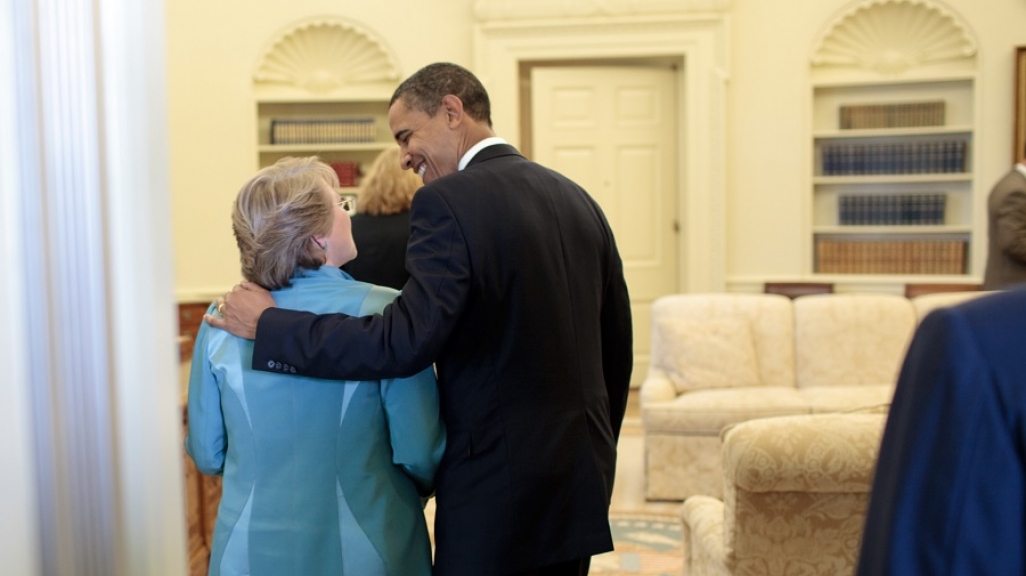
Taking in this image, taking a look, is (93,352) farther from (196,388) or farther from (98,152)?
(196,388)

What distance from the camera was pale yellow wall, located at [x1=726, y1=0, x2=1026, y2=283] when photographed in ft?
22.9

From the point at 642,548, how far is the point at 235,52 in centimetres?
488

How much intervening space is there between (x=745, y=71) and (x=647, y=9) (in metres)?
0.81

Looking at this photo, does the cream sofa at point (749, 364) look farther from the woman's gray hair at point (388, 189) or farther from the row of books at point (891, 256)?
the woman's gray hair at point (388, 189)

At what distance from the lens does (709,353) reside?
5211 millimetres

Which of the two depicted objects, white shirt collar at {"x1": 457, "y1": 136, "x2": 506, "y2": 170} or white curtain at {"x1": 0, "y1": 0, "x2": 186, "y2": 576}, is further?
white shirt collar at {"x1": 457, "y1": 136, "x2": 506, "y2": 170}

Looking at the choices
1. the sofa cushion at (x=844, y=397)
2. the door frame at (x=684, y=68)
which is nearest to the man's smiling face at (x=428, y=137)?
the sofa cushion at (x=844, y=397)

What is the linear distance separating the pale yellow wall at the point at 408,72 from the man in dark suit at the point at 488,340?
5627 mm

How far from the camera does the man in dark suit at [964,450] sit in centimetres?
63

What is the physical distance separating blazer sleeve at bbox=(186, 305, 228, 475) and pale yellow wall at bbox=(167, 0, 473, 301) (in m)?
5.88

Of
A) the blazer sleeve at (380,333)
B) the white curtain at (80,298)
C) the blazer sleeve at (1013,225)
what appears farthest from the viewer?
the blazer sleeve at (1013,225)

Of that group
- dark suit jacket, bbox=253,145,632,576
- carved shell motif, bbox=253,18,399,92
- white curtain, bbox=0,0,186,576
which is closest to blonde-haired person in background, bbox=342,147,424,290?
dark suit jacket, bbox=253,145,632,576

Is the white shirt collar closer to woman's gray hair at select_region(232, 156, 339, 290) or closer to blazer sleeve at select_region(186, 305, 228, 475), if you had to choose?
woman's gray hair at select_region(232, 156, 339, 290)

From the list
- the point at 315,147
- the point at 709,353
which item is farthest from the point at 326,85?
the point at 709,353
